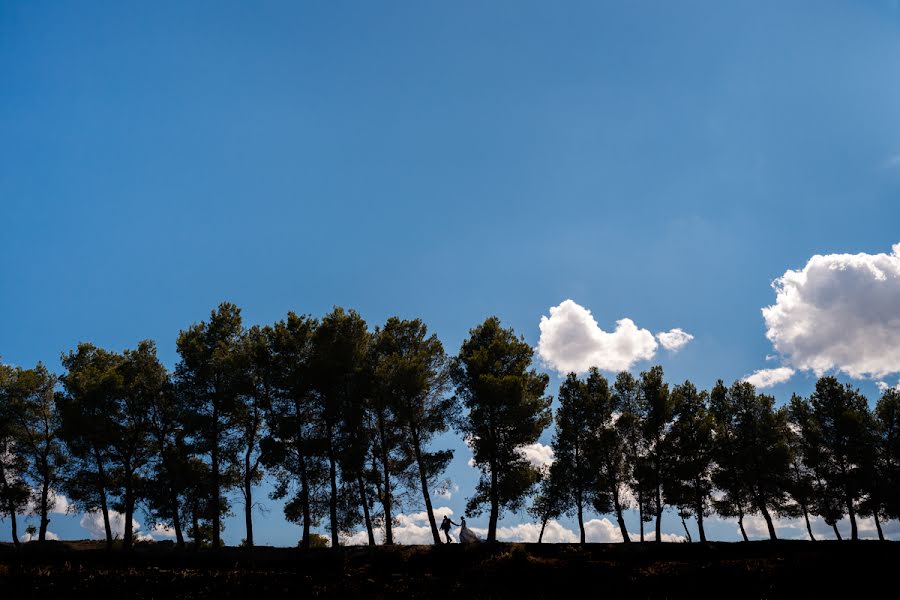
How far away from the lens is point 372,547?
975 inches

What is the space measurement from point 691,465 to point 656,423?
10.8ft

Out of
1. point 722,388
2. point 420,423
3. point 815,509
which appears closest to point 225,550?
point 420,423

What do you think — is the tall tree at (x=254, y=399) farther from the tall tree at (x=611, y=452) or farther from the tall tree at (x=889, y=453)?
the tall tree at (x=889, y=453)

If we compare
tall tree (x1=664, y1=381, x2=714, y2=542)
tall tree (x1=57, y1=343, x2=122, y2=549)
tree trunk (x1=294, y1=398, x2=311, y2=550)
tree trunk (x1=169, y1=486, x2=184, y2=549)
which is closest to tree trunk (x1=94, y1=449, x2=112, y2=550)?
tall tree (x1=57, y1=343, x2=122, y2=549)

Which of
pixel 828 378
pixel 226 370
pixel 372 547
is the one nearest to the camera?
pixel 372 547

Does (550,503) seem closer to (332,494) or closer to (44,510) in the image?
(332,494)

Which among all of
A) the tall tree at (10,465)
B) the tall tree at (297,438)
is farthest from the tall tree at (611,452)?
the tall tree at (10,465)

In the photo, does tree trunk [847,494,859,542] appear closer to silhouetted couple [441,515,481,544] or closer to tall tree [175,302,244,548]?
silhouetted couple [441,515,481,544]

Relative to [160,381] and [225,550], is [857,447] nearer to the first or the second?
[225,550]

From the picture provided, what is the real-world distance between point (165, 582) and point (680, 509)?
1217 inches

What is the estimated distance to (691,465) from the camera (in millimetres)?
36156

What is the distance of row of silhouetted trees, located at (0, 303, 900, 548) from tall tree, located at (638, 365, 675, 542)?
0.12 meters

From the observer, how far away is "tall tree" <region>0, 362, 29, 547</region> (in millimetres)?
34938

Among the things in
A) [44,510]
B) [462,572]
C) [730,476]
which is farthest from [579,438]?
[44,510]
